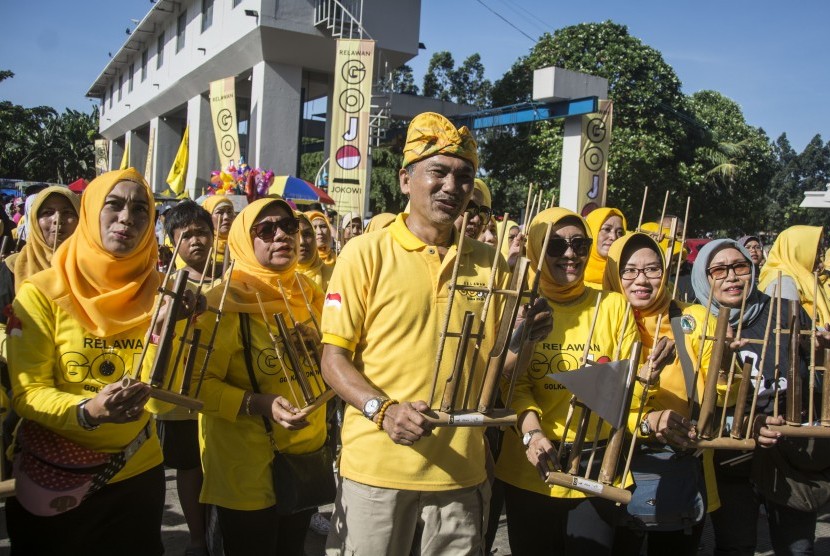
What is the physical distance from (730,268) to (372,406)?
2.22 metres

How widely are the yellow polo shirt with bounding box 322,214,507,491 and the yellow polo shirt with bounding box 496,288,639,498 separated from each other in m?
0.68

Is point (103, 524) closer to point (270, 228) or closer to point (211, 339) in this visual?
point (211, 339)

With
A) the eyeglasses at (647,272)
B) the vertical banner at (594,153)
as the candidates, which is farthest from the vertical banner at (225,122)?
the eyeglasses at (647,272)

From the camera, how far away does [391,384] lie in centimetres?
224

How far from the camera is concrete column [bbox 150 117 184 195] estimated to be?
28750 millimetres

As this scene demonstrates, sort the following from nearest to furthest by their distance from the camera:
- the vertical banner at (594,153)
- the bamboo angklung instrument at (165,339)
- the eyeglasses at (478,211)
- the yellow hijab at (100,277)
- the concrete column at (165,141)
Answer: the bamboo angklung instrument at (165,339) → the yellow hijab at (100,277) → the eyeglasses at (478,211) → the vertical banner at (594,153) → the concrete column at (165,141)

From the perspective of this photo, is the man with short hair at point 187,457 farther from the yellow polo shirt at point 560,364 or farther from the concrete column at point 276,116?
the concrete column at point 276,116

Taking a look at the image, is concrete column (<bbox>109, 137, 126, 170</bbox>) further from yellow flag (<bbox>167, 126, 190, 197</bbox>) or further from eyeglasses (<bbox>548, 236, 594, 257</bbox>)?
eyeglasses (<bbox>548, 236, 594, 257</bbox>)

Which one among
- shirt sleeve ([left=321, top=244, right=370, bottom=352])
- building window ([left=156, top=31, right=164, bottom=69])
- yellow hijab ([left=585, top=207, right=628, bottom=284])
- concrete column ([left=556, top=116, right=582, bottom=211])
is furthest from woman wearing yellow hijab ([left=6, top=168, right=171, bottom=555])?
building window ([left=156, top=31, right=164, bottom=69])

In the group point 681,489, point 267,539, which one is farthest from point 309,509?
point 681,489

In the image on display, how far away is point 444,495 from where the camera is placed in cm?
229

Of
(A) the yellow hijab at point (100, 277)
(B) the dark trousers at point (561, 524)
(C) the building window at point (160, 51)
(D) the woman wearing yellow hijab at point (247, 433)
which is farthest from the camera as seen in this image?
(C) the building window at point (160, 51)

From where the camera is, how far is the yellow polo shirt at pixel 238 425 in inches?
112

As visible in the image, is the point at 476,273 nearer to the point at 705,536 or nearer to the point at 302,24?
the point at 705,536
